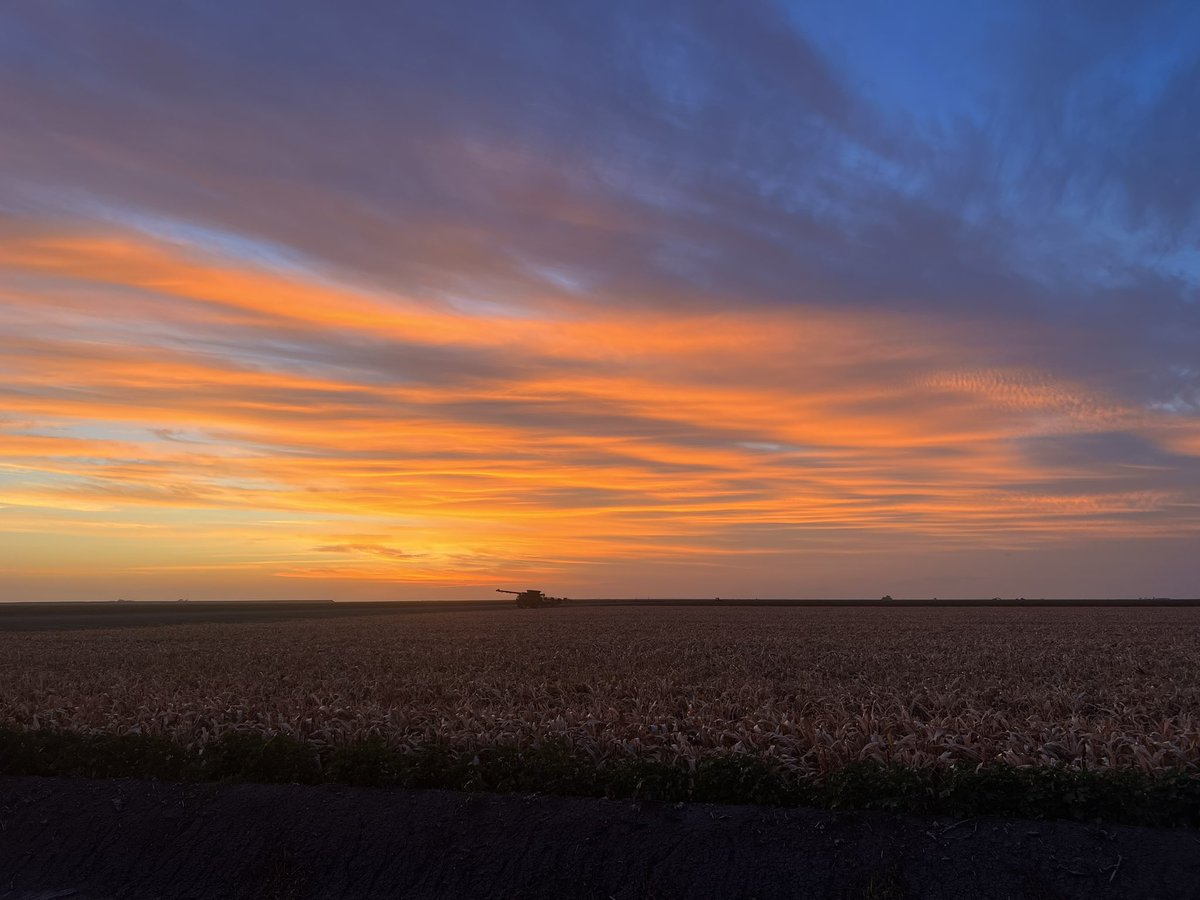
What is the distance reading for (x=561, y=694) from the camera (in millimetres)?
18422

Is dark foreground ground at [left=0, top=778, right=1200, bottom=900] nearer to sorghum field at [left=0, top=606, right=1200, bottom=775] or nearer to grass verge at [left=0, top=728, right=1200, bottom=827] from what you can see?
grass verge at [left=0, top=728, right=1200, bottom=827]

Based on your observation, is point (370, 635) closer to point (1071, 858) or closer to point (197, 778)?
point (197, 778)

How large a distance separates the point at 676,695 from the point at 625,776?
7147 millimetres

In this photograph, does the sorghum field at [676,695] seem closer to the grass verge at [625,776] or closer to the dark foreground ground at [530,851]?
the grass verge at [625,776]

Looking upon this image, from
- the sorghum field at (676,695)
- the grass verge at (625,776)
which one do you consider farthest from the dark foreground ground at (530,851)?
the sorghum field at (676,695)

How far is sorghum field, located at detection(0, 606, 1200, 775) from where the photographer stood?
11.9 metres

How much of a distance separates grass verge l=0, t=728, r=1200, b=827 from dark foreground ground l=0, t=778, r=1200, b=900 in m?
0.30

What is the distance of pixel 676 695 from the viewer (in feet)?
60.1

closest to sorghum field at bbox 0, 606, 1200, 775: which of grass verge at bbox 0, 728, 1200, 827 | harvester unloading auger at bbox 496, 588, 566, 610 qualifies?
grass verge at bbox 0, 728, 1200, 827

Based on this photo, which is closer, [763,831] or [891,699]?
[763,831]

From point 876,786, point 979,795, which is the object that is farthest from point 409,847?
point 979,795

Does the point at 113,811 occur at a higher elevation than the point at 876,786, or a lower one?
lower

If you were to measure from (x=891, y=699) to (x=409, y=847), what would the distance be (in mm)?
9906

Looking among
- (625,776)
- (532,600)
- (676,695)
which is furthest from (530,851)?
(532,600)
